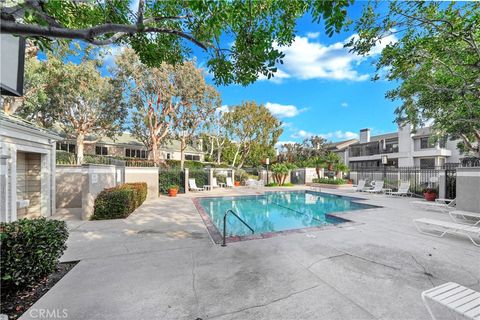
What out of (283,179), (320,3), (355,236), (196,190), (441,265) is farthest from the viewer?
(283,179)

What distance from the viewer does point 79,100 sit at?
56.0 ft

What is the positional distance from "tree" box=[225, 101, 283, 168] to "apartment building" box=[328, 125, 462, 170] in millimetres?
12018

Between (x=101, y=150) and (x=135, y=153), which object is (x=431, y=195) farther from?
(x=101, y=150)

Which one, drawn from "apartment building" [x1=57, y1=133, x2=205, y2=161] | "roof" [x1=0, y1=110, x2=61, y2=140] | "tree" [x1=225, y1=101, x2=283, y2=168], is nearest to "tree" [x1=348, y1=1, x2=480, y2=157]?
"roof" [x1=0, y1=110, x2=61, y2=140]

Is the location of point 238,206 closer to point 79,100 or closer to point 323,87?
point 323,87

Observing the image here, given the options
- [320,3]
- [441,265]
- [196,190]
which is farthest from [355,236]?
[196,190]

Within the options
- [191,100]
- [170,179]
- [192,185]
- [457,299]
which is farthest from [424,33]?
[191,100]

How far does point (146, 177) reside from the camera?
1248 cm

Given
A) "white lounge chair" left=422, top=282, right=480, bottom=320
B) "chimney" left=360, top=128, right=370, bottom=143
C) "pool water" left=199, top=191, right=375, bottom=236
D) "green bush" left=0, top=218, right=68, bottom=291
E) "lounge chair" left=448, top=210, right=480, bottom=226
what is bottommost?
"pool water" left=199, top=191, right=375, bottom=236

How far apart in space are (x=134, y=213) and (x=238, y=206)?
220 inches

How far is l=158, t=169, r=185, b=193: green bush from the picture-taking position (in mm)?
14750

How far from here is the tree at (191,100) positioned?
1631cm

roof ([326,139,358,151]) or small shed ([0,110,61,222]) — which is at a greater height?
roof ([326,139,358,151])

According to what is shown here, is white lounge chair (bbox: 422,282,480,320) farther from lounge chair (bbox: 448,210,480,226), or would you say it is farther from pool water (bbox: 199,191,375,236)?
lounge chair (bbox: 448,210,480,226)
